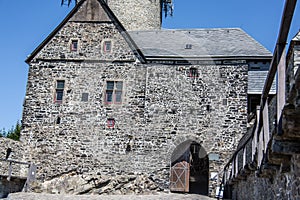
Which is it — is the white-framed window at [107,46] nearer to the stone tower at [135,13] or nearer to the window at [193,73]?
the window at [193,73]

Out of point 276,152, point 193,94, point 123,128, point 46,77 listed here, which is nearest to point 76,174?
point 123,128

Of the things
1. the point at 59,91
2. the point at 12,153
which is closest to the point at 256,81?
the point at 59,91

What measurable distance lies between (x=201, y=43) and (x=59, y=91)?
6245 millimetres

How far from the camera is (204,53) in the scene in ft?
56.4

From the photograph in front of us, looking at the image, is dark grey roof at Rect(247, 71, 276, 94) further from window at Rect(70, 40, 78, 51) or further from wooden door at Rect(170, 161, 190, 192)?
window at Rect(70, 40, 78, 51)

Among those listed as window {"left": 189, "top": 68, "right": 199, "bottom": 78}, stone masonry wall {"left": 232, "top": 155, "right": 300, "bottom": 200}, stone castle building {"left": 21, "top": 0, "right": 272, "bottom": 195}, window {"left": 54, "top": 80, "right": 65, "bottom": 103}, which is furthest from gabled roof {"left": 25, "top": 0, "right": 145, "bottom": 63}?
stone masonry wall {"left": 232, "top": 155, "right": 300, "bottom": 200}

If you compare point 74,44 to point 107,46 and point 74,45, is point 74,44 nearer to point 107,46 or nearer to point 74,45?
point 74,45

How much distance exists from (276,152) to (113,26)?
555 inches

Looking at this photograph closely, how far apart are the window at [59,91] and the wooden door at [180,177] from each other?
5246mm

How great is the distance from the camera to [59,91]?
17219mm

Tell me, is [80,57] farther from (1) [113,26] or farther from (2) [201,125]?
(2) [201,125]

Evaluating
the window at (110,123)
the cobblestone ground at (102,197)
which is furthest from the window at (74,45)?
the cobblestone ground at (102,197)

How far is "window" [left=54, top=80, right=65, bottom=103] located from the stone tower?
6758mm

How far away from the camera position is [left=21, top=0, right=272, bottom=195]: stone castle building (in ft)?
52.9
